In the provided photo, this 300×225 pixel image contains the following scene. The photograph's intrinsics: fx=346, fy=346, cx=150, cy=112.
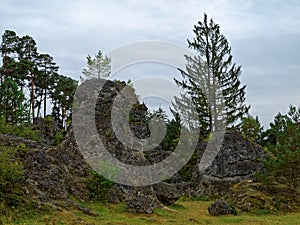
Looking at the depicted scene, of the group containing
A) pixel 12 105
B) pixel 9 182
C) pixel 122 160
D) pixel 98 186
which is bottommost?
pixel 98 186

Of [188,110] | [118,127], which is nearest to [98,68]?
[118,127]

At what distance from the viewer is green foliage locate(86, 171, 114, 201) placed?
16547 mm

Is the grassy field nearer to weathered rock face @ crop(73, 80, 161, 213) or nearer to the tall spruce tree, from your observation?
weathered rock face @ crop(73, 80, 161, 213)

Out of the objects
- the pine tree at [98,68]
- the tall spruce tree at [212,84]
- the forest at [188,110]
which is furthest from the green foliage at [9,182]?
the tall spruce tree at [212,84]

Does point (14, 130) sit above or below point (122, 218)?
above

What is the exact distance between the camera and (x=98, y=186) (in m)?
16.9

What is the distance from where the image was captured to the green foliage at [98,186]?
1655cm

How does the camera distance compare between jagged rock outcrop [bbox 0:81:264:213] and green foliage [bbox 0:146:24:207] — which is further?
jagged rock outcrop [bbox 0:81:264:213]

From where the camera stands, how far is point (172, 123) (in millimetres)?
37062

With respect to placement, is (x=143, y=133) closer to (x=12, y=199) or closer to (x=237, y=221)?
(x=237, y=221)

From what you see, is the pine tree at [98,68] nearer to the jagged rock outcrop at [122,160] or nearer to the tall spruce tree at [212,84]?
the jagged rock outcrop at [122,160]

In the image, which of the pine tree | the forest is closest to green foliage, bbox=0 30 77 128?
the forest

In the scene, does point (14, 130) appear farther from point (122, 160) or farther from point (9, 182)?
point (9, 182)

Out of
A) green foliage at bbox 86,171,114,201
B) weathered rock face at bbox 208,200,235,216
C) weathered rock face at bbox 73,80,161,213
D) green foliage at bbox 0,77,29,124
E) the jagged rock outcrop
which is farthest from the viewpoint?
green foliage at bbox 0,77,29,124
